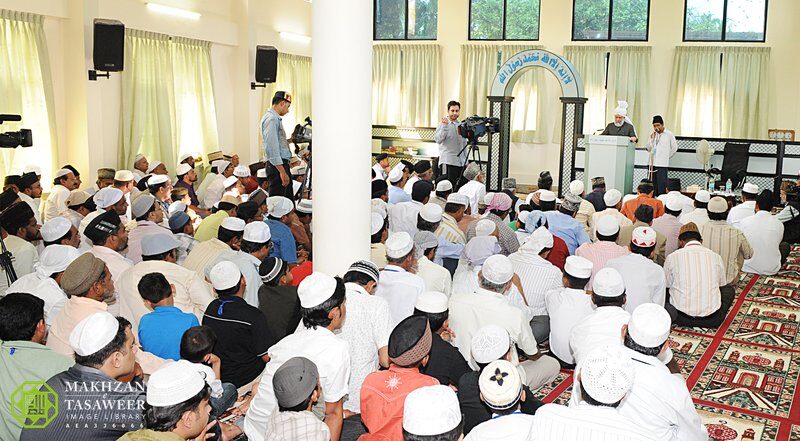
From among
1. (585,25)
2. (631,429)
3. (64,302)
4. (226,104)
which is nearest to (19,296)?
(64,302)

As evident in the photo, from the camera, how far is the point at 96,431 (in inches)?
101

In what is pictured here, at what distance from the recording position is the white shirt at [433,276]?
451 cm

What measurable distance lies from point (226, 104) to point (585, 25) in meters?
6.45

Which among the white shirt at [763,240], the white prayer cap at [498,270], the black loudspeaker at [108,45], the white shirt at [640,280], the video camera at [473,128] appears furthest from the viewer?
the video camera at [473,128]

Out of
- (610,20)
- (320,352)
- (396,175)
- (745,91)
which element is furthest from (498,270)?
(610,20)

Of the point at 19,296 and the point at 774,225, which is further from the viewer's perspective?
the point at 774,225

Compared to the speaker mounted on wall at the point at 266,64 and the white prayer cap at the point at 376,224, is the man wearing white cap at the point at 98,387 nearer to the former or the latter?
the white prayer cap at the point at 376,224

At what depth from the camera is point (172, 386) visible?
2.40m

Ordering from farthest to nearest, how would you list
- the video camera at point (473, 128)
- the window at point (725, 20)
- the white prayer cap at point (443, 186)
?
the window at point (725, 20), the video camera at point (473, 128), the white prayer cap at point (443, 186)

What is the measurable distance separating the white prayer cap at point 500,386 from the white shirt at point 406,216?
383 centimetres

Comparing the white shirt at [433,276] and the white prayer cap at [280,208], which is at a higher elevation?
the white prayer cap at [280,208]

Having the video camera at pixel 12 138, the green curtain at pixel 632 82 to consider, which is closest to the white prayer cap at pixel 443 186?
the video camera at pixel 12 138

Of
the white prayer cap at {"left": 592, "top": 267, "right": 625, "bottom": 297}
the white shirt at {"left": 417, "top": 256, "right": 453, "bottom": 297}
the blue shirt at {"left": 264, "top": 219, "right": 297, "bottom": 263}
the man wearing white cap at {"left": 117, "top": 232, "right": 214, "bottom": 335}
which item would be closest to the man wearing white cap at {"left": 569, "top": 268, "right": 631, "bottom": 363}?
the white prayer cap at {"left": 592, "top": 267, "right": 625, "bottom": 297}

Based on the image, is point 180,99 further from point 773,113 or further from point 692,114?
point 773,113
